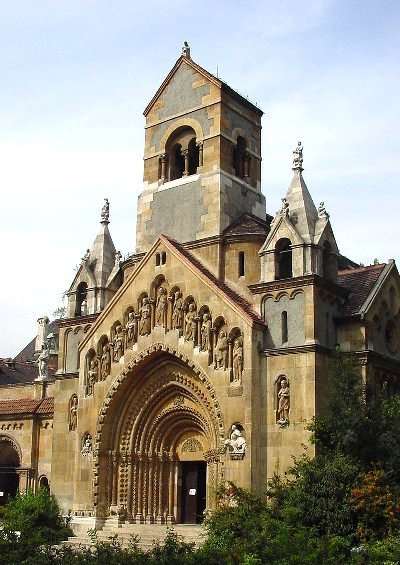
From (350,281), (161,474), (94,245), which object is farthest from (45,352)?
(350,281)

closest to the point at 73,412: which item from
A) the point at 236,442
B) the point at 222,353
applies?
the point at 222,353

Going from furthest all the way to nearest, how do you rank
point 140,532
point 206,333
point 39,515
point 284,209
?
point 39,515 → point 284,209 → point 140,532 → point 206,333

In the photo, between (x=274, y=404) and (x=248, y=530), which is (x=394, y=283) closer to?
(x=274, y=404)

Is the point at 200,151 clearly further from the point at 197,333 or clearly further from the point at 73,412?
the point at 73,412

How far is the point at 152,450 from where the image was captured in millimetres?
35812

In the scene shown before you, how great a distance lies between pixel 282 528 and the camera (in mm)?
24703

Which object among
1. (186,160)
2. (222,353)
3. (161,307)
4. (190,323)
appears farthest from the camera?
(186,160)

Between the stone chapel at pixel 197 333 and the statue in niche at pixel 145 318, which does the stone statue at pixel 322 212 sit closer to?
the stone chapel at pixel 197 333

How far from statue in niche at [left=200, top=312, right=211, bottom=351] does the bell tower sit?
14.5 ft

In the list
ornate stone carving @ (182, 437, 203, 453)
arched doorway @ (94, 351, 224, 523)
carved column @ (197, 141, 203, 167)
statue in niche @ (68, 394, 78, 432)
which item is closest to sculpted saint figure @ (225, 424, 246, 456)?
arched doorway @ (94, 351, 224, 523)

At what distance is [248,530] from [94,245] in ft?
62.2

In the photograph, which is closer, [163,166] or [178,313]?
[178,313]

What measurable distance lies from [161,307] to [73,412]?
7.29 metres

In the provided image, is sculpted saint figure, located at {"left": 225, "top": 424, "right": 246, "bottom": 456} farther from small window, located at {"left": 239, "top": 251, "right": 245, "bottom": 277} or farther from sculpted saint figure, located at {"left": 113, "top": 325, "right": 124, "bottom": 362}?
sculpted saint figure, located at {"left": 113, "top": 325, "right": 124, "bottom": 362}
